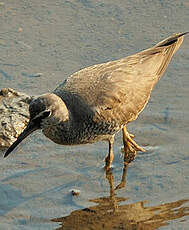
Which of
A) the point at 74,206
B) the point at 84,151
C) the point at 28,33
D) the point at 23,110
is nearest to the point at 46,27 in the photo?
the point at 28,33

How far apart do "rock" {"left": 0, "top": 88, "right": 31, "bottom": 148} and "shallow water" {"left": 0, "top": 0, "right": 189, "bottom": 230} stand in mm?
223

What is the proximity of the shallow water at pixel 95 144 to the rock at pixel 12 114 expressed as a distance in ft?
0.73

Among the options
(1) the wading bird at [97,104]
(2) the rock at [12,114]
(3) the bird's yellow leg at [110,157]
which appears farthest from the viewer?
(2) the rock at [12,114]

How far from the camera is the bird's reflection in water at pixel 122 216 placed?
6.62 metres

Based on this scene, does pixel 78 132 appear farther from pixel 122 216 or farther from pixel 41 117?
pixel 122 216

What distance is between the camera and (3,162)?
7.71 m

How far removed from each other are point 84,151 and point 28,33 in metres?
3.30

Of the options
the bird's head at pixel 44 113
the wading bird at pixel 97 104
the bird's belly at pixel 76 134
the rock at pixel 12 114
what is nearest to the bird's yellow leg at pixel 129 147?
the wading bird at pixel 97 104

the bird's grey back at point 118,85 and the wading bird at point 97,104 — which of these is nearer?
the wading bird at point 97,104

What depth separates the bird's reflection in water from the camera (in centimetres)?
662

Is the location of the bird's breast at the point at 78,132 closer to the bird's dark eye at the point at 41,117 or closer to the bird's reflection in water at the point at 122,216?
the bird's dark eye at the point at 41,117

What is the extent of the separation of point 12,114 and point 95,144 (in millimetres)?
1279

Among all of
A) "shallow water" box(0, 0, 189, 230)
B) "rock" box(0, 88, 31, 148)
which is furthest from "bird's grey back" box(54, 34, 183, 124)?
"rock" box(0, 88, 31, 148)

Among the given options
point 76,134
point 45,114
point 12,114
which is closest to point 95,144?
point 76,134
